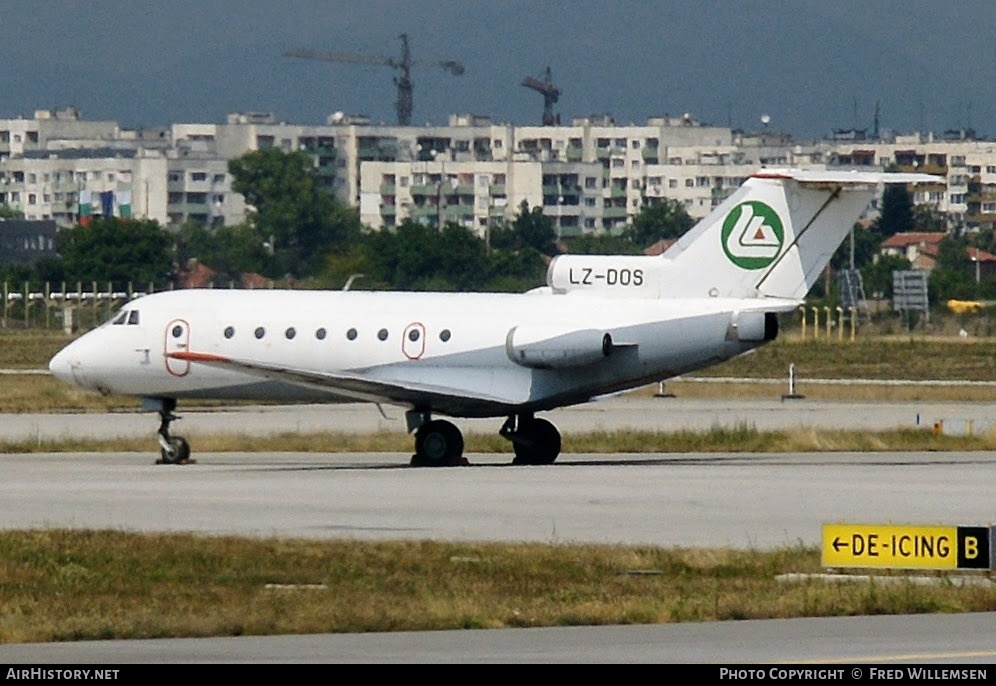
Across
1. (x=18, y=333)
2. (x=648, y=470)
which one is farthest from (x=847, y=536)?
(x=18, y=333)

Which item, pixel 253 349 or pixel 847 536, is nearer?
pixel 847 536

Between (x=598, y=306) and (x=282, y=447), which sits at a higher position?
(x=598, y=306)

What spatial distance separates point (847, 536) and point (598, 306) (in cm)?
1714

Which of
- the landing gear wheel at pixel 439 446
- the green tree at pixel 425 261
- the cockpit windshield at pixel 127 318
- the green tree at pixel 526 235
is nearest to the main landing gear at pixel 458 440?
the landing gear wheel at pixel 439 446

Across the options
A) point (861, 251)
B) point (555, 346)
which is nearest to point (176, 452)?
point (555, 346)

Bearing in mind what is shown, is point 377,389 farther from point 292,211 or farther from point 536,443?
point 292,211

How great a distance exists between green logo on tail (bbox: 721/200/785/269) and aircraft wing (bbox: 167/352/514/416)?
4.40 metres

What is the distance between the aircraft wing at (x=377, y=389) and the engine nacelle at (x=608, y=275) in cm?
246

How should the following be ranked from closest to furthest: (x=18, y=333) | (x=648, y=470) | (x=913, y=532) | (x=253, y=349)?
(x=913, y=532) → (x=648, y=470) → (x=253, y=349) → (x=18, y=333)

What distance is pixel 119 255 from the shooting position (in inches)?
4574

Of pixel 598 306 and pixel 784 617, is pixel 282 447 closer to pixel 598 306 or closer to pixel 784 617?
pixel 598 306

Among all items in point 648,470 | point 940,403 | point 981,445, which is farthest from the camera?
point 940,403

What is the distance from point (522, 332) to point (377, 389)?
253 centimetres

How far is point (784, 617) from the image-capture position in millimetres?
18984
